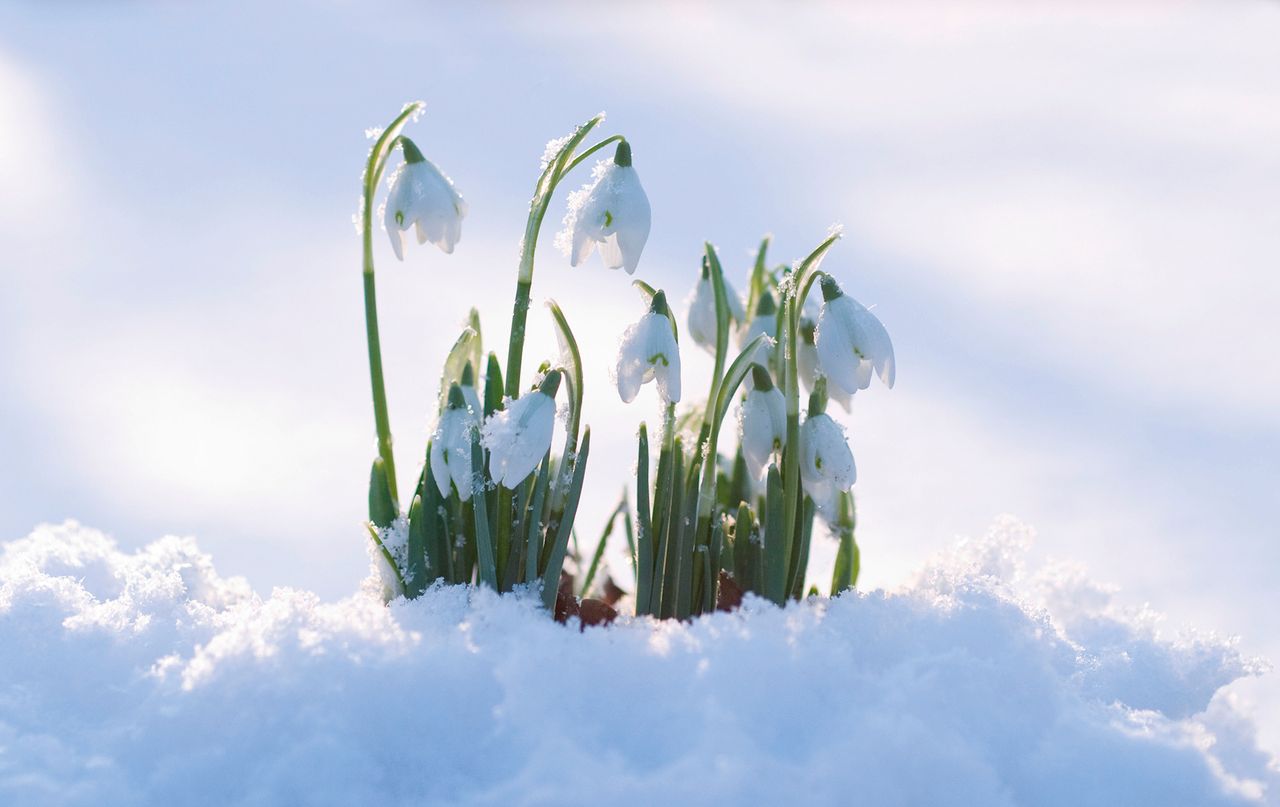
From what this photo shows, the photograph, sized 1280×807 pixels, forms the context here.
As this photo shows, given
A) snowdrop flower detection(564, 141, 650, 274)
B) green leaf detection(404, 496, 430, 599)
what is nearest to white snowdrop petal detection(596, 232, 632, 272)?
snowdrop flower detection(564, 141, 650, 274)

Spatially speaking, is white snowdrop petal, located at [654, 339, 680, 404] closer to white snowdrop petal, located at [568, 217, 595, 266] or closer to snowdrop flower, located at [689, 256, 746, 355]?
white snowdrop petal, located at [568, 217, 595, 266]

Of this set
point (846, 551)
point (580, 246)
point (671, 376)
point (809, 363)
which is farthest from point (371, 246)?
point (846, 551)

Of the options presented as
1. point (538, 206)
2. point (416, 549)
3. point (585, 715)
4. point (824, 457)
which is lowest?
point (585, 715)

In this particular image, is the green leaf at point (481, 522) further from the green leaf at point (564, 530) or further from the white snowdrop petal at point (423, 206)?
the white snowdrop petal at point (423, 206)

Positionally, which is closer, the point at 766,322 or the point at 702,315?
the point at 766,322

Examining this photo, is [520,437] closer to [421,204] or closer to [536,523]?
[536,523]

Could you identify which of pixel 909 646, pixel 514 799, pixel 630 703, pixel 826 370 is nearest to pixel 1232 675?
pixel 909 646
